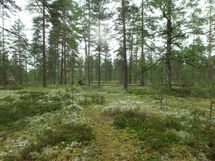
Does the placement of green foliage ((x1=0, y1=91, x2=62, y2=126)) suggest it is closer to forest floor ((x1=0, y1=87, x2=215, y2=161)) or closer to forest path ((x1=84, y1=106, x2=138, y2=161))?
forest floor ((x1=0, y1=87, x2=215, y2=161))

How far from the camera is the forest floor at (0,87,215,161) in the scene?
8438 millimetres

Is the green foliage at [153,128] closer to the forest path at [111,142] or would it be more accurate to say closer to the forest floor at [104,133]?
the forest floor at [104,133]

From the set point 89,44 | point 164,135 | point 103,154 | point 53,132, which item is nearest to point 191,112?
point 164,135

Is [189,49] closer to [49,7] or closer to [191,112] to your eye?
[191,112]

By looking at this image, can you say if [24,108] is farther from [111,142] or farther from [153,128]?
[153,128]

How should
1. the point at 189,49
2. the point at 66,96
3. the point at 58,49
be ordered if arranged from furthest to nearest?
the point at 58,49 < the point at 189,49 < the point at 66,96

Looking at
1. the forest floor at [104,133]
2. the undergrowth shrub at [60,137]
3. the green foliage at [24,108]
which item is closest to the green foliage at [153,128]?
the forest floor at [104,133]

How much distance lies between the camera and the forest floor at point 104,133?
8.44 metres

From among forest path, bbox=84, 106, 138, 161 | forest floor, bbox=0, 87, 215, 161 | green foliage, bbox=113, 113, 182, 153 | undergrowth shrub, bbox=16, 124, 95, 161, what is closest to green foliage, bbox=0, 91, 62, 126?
forest floor, bbox=0, 87, 215, 161

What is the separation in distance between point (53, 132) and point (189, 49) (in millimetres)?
14837

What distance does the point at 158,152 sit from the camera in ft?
27.7

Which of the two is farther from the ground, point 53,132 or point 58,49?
point 58,49

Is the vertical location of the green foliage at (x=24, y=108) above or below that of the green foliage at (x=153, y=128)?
above

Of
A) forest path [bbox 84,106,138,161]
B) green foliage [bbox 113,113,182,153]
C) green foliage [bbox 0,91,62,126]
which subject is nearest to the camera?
forest path [bbox 84,106,138,161]
